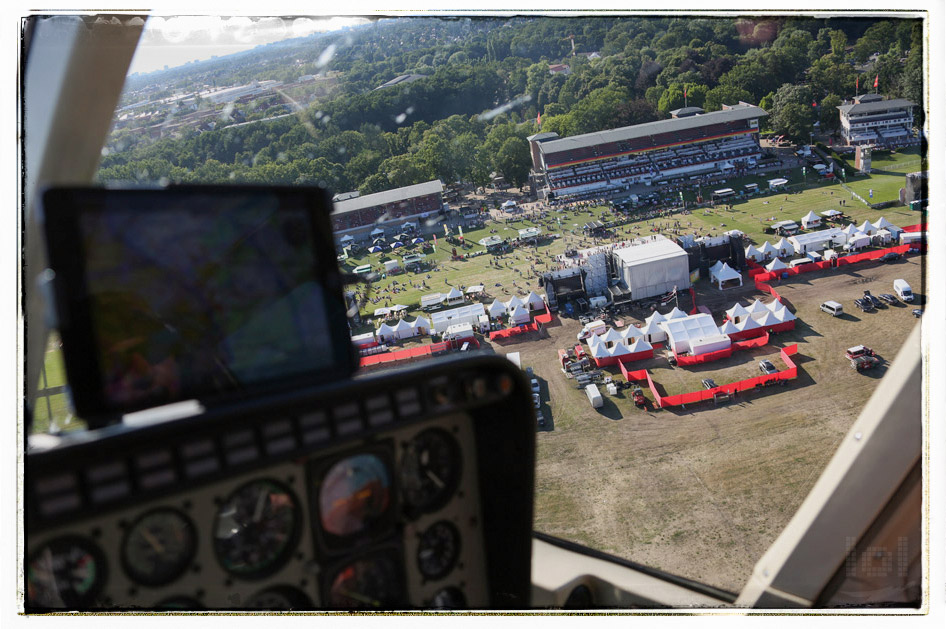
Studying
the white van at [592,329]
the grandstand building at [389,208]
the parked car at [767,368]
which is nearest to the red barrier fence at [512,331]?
the white van at [592,329]

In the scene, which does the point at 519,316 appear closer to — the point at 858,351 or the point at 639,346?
the point at 639,346

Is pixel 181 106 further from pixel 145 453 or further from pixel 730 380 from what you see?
pixel 145 453

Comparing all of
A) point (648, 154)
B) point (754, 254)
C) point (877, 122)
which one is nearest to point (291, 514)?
point (754, 254)

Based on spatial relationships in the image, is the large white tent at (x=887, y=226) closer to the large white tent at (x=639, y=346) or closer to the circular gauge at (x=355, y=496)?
the large white tent at (x=639, y=346)

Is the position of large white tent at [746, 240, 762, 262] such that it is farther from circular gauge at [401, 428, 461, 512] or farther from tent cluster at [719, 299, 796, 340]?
circular gauge at [401, 428, 461, 512]

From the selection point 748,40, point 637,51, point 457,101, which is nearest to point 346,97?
point 457,101

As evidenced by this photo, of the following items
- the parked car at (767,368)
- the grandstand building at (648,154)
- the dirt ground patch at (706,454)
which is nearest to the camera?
the dirt ground patch at (706,454)
